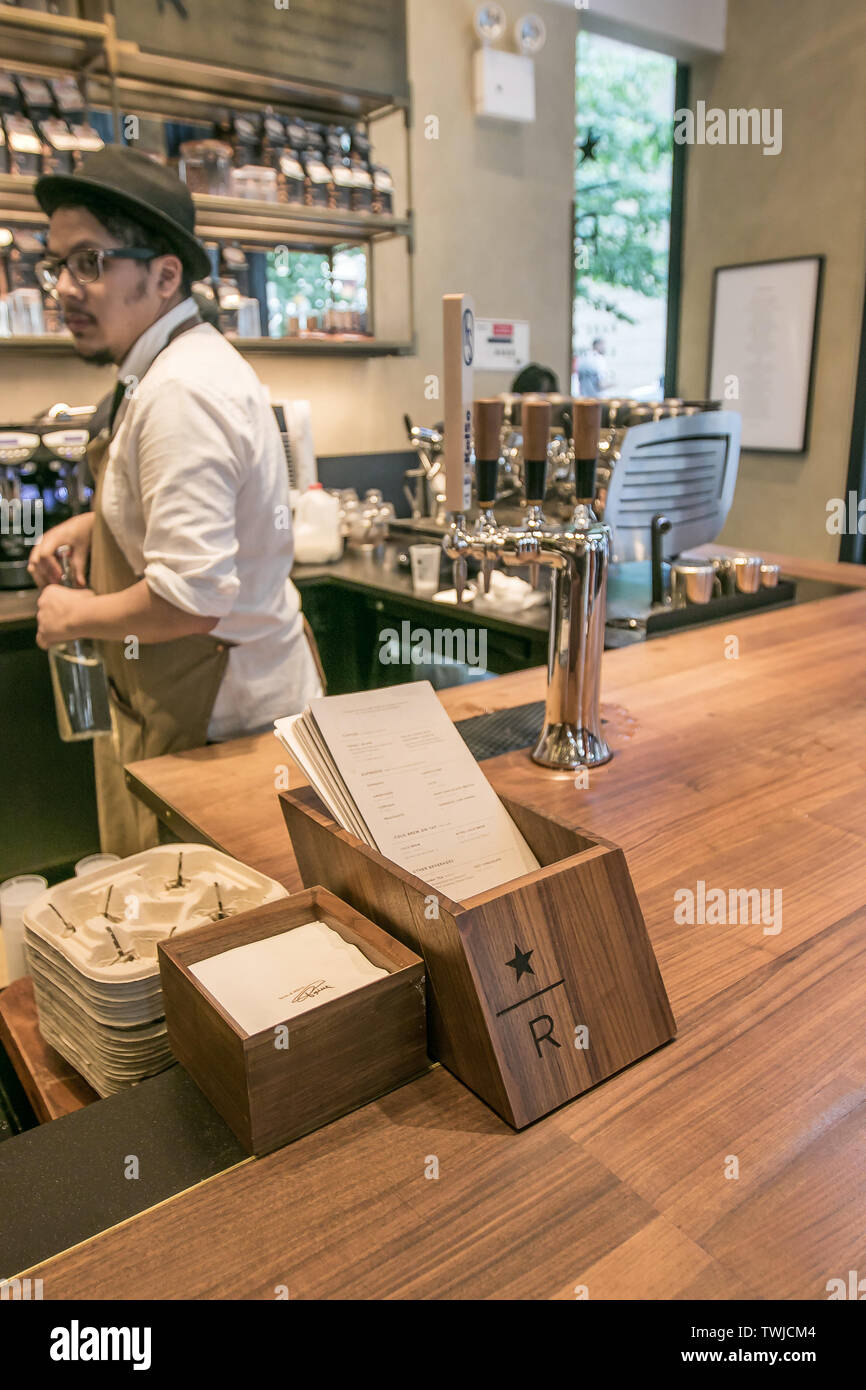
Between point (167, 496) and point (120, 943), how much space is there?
2.79ft

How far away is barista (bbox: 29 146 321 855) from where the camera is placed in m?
1.60

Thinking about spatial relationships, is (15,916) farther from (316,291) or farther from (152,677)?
(316,291)

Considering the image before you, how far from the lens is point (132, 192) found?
1710 mm

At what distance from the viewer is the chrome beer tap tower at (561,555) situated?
1.15 meters

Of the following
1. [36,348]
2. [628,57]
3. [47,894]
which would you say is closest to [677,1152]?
[47,894]

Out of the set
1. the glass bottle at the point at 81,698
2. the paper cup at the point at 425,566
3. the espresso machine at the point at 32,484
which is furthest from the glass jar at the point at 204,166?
the glass bottle at the point at 81,698

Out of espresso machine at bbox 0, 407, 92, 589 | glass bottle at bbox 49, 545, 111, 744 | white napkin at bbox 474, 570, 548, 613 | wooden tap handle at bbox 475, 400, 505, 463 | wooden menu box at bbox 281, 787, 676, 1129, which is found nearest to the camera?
wooden menu box at bbox 281, 787, 676, 1129

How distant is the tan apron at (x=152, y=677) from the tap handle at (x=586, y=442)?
83 cm

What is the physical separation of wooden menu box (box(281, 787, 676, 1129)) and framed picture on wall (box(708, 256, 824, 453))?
4.37 metres

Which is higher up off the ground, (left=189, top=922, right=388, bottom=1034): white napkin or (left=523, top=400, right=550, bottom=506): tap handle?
(left=523, top=400, right=550, bottom=506): tap handle

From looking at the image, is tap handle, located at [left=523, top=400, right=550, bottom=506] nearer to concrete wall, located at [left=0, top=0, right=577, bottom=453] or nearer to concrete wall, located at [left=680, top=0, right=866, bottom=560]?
concrete wall, located at [left=0, top=0, right=577, bottom=453]

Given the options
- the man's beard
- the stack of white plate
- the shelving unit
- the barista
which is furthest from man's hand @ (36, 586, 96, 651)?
the shelving unit

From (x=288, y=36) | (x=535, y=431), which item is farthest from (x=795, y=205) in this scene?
(x=535, y=431)

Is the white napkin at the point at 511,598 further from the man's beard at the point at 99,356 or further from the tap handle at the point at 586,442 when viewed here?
the tap handle at the point at 586,442
